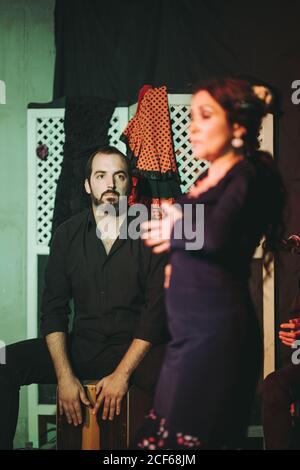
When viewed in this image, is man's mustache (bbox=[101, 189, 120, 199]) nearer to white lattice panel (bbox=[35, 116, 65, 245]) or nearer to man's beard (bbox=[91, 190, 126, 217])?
man's beard (bbox=[91, 190, 126, 217])

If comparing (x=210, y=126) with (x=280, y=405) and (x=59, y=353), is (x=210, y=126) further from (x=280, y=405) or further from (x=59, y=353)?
(x=280, y=405)

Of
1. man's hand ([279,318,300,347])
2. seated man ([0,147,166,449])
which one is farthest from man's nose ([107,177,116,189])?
man's hand ([279,318,300,347])

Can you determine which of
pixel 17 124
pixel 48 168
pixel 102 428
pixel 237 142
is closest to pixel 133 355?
pixel 102 428

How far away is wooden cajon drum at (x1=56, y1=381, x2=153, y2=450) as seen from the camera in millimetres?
2160

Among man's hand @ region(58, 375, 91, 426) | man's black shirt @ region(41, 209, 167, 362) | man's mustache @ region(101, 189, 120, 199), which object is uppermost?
man's mustache @ region(101, 189, 120, 199)

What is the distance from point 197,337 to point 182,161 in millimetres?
1820

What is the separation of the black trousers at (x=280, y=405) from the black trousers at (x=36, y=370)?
522 millimetres

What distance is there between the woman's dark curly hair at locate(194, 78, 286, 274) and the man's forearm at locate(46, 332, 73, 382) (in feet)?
3.80

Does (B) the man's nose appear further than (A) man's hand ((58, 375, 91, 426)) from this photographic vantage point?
Yes

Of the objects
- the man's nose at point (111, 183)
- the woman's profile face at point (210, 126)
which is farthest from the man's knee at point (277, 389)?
the woman's profile face at point (210, 126)

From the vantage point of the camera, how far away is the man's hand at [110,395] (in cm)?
215

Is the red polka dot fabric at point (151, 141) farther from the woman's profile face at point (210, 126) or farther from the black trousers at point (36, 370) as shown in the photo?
the woman's profile face at point (210, 126)

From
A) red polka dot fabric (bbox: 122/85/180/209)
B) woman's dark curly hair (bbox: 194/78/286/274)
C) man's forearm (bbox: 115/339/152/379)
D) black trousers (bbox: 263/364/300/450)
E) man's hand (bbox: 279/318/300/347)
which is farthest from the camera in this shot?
red polka dot fabric (bbox: 122/85/180/209)

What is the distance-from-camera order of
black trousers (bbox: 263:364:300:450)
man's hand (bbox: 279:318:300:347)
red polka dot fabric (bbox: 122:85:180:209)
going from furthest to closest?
red polka dot fabric (bbox: 122:85:180:209) → man's hand (bbox: 279:318:300:347) → black trousers (bbox: 263:364:300:450)
